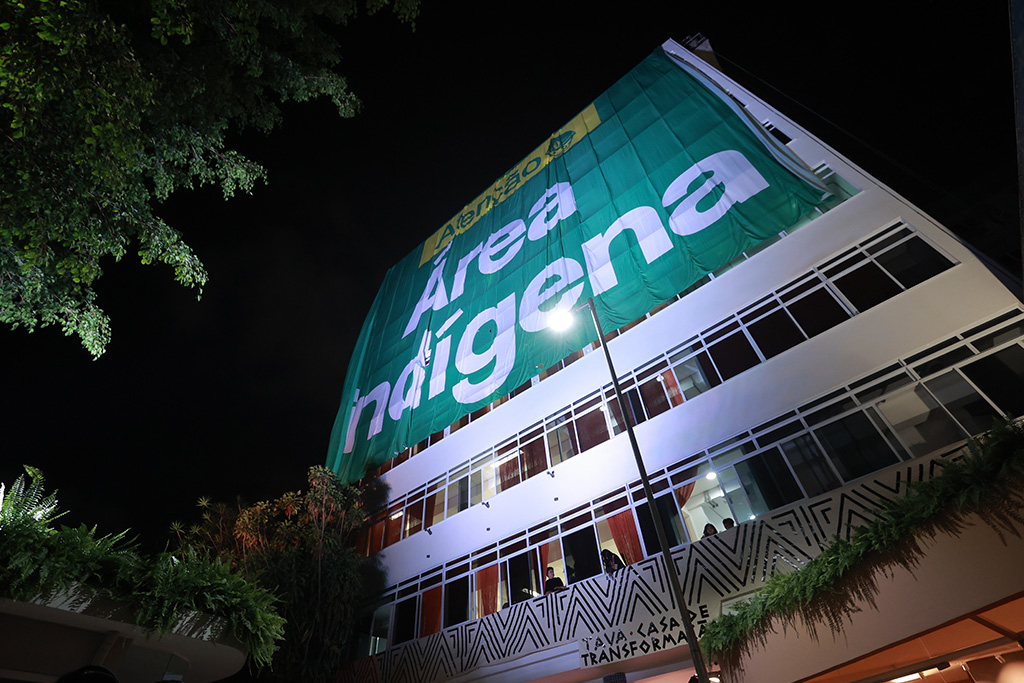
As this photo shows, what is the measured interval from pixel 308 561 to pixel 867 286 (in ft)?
66.3

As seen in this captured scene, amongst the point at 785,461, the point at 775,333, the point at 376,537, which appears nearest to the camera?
the point at 785,461

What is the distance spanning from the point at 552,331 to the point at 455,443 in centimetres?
1212

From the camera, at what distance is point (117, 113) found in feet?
21.8

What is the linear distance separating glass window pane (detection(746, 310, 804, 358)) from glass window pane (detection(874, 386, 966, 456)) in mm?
2520

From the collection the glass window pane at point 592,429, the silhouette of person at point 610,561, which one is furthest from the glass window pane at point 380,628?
the glass window pane at point 592,429

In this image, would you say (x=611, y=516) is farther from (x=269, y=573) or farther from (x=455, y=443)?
(x=269, y=573)

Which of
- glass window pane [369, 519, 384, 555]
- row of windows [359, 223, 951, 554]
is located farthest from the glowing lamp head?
glass window pane [369, 519, 384, 555]

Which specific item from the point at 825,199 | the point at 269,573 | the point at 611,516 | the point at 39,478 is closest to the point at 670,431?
the point at 611,516

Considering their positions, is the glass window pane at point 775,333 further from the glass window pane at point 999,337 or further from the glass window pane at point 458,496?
the glass window pane at point 458,496

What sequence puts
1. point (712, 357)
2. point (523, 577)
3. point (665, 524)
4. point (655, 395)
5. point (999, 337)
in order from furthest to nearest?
point (523, 577), point (655, 395), point (712, 357), point (665, 524), point (999, 337)

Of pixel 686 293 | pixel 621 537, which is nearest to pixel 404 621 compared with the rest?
pixel 621 537

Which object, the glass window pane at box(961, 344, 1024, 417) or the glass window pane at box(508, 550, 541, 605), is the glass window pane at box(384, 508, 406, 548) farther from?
the glass window pane at box(961, 344, 1024, 417)

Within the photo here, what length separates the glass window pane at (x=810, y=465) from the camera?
11508 mm

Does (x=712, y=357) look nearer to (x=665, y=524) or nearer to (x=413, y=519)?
(x=665, y=524)
